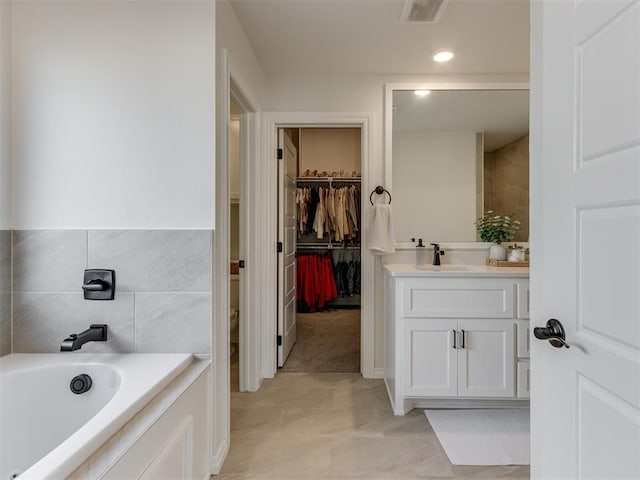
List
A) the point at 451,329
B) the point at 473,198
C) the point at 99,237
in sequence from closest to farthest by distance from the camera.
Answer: the point at 99,237, the point at 451,329, the point at 473,198

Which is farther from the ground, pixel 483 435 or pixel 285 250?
pixel 285 250

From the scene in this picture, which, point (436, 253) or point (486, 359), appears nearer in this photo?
point (486, 359)

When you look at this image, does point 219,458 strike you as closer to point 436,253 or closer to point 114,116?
point 114,116

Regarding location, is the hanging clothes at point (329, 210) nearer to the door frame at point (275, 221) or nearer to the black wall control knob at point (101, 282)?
the door frame at point (275, 221)

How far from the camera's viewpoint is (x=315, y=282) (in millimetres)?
5012

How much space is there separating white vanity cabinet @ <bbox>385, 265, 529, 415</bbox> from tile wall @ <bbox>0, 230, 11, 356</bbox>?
200 centimetres

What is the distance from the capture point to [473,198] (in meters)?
2.73

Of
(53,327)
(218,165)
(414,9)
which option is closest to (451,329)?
(218,165)

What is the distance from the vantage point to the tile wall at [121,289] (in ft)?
5.19

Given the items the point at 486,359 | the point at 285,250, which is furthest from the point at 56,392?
the point at 486,359

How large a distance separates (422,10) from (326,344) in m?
2.91
